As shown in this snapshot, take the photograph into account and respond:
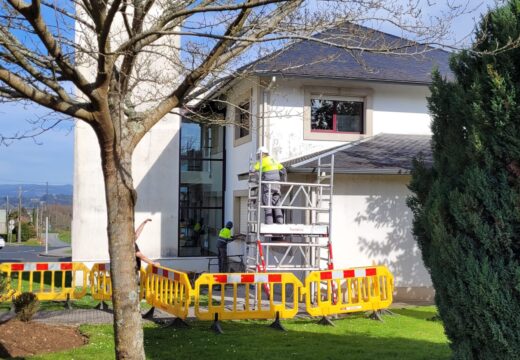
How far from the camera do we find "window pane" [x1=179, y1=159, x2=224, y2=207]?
20000 millimetres

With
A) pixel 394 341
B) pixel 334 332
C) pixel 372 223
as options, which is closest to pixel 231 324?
pixel 334 332

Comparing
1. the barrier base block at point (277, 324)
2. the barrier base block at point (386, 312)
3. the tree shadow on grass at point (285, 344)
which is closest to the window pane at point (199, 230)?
the barrier base block at point (386, 312)

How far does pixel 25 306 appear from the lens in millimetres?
9680

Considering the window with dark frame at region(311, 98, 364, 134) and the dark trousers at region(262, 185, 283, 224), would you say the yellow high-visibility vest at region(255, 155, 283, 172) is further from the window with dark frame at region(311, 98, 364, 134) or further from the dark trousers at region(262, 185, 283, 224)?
the window with dark frame at region(311, 98, 364, 134)

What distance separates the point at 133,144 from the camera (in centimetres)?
641

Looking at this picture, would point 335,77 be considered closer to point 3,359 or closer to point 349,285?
point 349,285

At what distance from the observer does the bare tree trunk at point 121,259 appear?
238 inches

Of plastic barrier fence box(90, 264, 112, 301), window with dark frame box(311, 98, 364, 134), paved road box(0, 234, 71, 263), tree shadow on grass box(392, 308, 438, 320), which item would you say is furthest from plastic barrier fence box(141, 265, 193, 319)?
paved road box(0, 234, 71, 263)

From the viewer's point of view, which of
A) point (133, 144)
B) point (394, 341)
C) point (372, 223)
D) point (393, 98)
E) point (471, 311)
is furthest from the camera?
point (393, 98)

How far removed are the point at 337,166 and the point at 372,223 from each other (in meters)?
1.92

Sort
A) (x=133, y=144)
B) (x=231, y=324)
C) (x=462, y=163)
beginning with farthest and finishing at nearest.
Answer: (x=231, y=324), (x=133, y=144), (x=462, y=163)

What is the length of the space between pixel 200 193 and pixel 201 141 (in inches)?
72.0

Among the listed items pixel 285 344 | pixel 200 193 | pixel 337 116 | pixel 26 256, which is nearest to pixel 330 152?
pixel 337 116

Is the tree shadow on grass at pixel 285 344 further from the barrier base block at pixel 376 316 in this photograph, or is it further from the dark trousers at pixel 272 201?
the dark trousers at pixel 272 201
